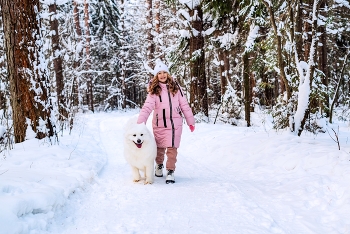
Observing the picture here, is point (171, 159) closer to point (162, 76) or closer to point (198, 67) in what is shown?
point (162, 76)

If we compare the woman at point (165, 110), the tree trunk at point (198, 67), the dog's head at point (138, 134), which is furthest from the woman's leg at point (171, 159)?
the tree trunk at point (198, 67)

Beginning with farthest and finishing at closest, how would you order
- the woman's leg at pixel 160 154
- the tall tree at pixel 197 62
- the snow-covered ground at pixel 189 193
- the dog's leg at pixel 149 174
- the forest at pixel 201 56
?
1. the tall tree at pixel 197 62
2. the forest at pixel 201 56
3. the woman's leg at pixel 160 154
4. the dog's leg at pixel 149 174
5. the snow-covered ground at pixel 189 193

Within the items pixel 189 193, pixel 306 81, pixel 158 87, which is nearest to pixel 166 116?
pixel 158 87

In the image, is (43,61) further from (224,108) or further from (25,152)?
(224,108)

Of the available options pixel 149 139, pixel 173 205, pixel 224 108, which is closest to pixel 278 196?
pixel 173 205

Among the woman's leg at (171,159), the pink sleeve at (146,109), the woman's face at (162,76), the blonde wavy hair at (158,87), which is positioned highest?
the woman's face at (162,76)

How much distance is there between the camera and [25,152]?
498 centimetres

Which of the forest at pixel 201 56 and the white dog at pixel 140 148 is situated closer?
the white dog at pixel 140 148

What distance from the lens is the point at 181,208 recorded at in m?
3.39

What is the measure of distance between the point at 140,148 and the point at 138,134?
24 centimetres

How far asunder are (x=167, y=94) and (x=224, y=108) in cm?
759

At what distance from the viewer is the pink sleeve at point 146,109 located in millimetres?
4559

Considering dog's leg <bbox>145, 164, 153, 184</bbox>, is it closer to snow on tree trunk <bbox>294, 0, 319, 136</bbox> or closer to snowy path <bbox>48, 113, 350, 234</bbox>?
snowy path <bbox>48, 113, 350, 234</bbox>

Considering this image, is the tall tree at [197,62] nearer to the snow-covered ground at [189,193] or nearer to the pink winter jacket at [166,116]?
the snow-covered ground at [189,193]
